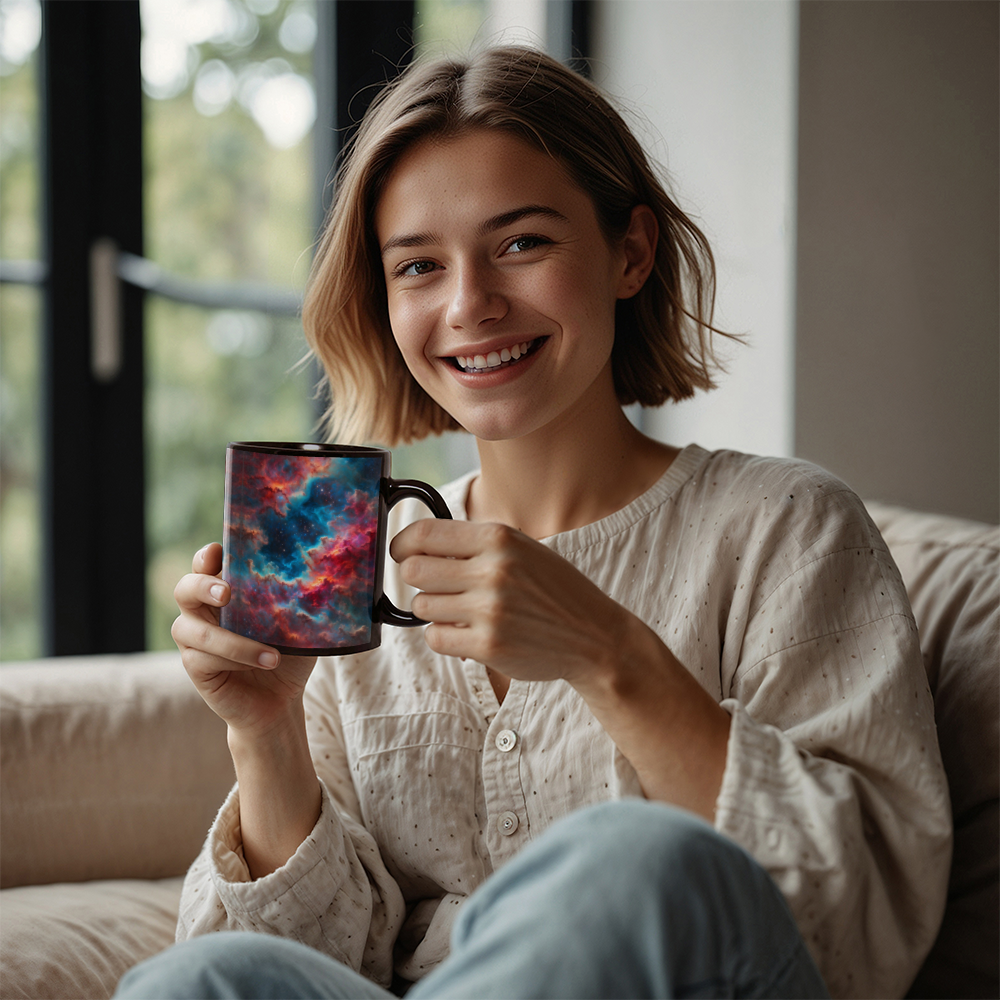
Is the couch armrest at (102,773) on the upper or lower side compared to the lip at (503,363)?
lower

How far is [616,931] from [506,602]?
26 centimetres

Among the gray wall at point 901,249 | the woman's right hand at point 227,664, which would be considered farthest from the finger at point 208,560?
the gray wall at point 901,249

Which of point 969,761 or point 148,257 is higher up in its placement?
point 148,257

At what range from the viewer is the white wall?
1679mm

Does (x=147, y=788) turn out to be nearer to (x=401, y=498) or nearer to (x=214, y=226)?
(x=401, y=498)

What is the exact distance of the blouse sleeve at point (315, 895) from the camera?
38.8 inches

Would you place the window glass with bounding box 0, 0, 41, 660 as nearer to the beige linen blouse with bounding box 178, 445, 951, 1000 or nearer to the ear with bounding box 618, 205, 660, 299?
the beige linen blouse with bounding box 178, 445, 951, 1000

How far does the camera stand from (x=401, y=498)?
32.1 inches

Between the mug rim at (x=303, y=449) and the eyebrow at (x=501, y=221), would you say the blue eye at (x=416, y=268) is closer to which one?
the eyebrow at (x=501, y=221)

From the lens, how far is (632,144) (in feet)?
3.78

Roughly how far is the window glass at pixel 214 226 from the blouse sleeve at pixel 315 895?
1.20 m

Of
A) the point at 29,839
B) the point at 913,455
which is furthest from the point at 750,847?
the point at 913,455

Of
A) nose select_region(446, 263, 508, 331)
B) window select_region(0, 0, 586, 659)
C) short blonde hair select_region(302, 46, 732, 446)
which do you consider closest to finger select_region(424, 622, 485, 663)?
nose select_region(446, 263, 508, 331)

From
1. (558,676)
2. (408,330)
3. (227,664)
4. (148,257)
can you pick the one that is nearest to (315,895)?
(227,664)
